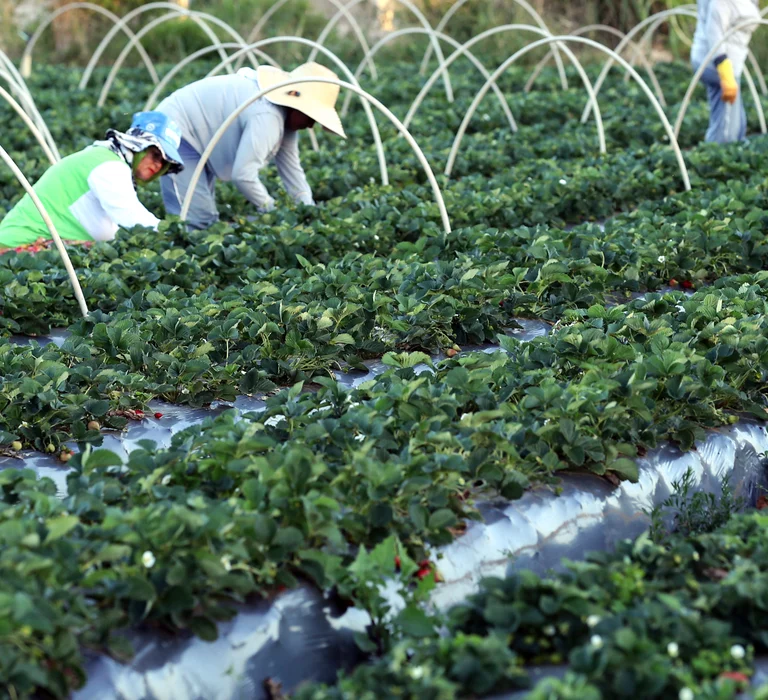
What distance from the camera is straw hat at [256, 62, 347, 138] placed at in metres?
6.23

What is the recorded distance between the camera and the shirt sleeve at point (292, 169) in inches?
264

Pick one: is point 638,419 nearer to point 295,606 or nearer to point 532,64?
point 295,606

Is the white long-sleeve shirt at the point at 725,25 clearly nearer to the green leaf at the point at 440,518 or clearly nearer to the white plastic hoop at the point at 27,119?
the white plastic hoop at the point at 27,119

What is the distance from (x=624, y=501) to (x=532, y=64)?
13594 millimetres

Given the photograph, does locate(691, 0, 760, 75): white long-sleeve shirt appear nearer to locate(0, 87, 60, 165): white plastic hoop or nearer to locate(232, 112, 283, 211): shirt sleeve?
locate(232, 112, 283, 211): shirt sleeve

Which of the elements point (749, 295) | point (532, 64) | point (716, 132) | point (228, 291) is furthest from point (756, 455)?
point (532, 64)

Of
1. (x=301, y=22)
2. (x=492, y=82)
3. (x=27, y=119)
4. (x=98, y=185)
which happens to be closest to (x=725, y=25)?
(x=492, y=82)

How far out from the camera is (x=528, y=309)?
491cm

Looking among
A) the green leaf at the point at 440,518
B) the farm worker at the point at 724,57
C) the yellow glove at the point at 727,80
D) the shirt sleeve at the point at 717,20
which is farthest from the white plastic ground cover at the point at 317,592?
the shirt sleeve at the point at 717,20

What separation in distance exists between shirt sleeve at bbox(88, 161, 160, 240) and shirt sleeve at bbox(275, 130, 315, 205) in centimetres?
105

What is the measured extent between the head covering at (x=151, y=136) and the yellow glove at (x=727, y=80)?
4882 mm

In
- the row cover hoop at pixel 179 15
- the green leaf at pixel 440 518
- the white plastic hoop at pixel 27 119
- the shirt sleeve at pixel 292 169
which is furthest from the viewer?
the row cover hoop at pixel 179 15

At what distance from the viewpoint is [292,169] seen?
677cm

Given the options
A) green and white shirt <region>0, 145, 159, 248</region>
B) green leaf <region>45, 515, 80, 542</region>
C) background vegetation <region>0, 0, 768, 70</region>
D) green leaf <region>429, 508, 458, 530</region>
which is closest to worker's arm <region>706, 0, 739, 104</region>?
green and white shirt <region>0, 145, 159, 248</region>
